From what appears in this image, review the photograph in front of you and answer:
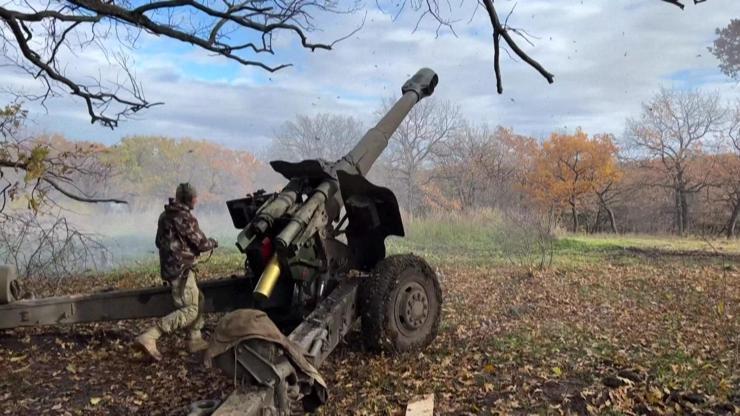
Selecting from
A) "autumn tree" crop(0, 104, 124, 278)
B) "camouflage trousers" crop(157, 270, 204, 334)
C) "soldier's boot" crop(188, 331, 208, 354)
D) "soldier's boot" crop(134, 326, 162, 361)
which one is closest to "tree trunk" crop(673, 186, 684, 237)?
"autumn tree" crop(0, 104, 124, 278)

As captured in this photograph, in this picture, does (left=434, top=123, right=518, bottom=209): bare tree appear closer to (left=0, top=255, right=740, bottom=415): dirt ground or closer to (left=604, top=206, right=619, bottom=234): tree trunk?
(left=604, top=206, right=619, bottom=234): tree trunk

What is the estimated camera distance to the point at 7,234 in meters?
10.9

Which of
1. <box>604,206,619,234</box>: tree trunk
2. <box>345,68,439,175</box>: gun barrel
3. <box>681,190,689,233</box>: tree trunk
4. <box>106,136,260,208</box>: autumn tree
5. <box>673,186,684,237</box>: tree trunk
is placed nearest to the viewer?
<box>345,68,439,175</box>: gun barrel

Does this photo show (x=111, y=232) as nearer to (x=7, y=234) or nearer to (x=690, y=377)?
(x=7, y=234)

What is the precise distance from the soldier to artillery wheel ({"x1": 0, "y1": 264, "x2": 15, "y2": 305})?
154 centimetres

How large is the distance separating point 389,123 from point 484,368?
292cm

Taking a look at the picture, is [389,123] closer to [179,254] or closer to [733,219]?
[179,254]

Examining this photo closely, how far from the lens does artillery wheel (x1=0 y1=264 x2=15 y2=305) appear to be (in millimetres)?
6198

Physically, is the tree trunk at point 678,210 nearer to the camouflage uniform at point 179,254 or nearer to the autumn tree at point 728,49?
the autumn tree at point 728,49

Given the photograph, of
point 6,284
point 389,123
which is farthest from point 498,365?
point 6,284

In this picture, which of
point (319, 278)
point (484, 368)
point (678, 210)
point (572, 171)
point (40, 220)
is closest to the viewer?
point (484, 368)

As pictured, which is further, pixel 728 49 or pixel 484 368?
pixel 728 49

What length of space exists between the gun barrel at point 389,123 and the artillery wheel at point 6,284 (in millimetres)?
3514

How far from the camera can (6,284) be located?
6.23m
